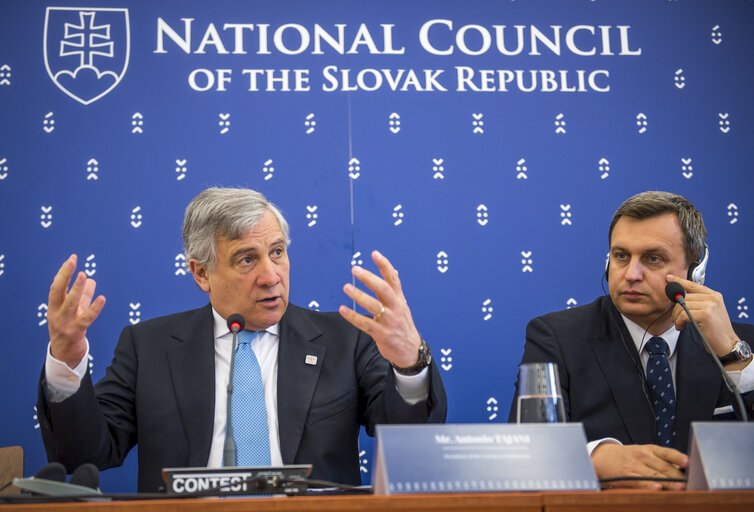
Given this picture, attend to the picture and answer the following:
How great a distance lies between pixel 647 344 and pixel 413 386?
0.83m

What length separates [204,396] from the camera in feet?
7.47

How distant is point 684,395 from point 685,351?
0.45ft

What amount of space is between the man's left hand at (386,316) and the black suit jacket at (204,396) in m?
0.32

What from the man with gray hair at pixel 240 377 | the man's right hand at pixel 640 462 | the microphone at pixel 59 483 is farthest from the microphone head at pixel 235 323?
the man's right hand at pixel 640 462

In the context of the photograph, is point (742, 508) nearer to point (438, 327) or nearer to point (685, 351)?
point (685, 351)

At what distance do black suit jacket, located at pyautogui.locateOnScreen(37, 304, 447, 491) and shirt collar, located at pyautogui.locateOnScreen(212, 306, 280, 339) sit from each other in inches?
0.8

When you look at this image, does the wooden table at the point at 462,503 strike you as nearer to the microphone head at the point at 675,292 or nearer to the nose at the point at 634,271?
the microphone head at the point at 675,292

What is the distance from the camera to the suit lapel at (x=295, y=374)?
2.23m

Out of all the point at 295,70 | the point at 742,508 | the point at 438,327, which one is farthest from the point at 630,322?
the point at 295,70

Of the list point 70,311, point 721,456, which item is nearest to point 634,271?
point 721,456

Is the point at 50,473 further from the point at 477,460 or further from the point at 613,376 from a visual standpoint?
the point at 613,376

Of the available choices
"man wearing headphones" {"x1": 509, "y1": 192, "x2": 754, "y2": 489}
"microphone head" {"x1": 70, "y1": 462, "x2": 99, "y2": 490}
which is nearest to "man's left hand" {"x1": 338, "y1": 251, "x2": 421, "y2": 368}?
"man wearing headphones" {"x1": 509, "y1": 192, "x2": 754, "y2": 489}

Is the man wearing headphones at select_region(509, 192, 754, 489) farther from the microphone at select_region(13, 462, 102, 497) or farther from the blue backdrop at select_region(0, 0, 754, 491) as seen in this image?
the microphone at select_region(13, 462, 102, 497)

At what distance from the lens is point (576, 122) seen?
3146mm
